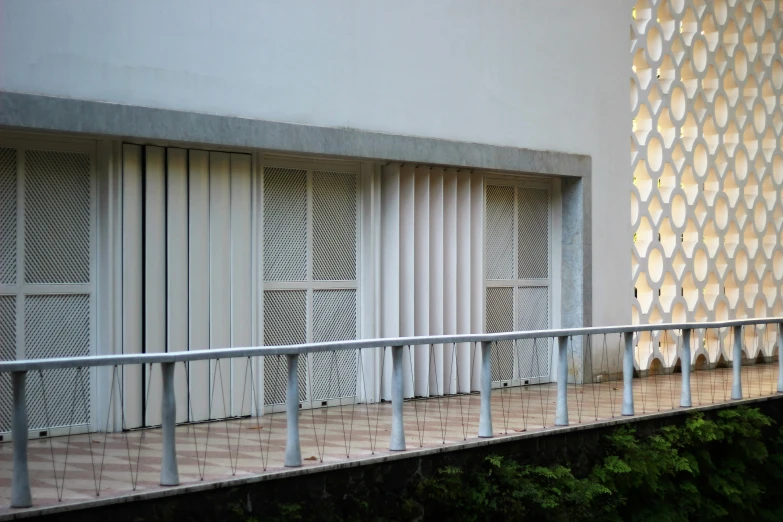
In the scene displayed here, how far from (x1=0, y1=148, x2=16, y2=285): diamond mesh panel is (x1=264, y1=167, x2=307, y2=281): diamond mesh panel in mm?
2612

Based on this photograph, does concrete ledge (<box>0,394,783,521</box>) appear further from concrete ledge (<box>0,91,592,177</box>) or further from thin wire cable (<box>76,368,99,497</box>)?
concrete ledge (<box>0,91,592,177</box>)

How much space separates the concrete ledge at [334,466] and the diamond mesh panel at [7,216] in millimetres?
3194

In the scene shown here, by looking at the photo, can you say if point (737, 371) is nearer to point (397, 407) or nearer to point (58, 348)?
point (397, 407)

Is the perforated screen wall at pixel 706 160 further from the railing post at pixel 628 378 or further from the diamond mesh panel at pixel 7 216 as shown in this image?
the diamond mesh panel at pixel 7 216

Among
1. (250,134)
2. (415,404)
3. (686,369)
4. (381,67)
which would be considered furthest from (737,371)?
(250,134)

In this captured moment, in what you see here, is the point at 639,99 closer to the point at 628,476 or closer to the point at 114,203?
the point at 628,476

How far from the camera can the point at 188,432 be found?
955cm

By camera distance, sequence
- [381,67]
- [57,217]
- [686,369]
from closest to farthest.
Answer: [57,217], [686,369], [381,67]

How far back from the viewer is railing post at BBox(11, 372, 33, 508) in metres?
6.56

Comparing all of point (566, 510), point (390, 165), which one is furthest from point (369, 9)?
point (566, 510)

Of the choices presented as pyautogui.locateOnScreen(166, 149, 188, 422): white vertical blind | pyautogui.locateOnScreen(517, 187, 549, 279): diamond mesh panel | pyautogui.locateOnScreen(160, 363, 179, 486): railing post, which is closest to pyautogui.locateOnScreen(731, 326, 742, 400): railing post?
pyautogui.locateOnScreen(517, 187, 549, 279): diamond mesh panel

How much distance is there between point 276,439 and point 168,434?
187cm

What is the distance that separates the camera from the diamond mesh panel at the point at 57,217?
9.45 metres

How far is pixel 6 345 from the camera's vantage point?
9266 mm
